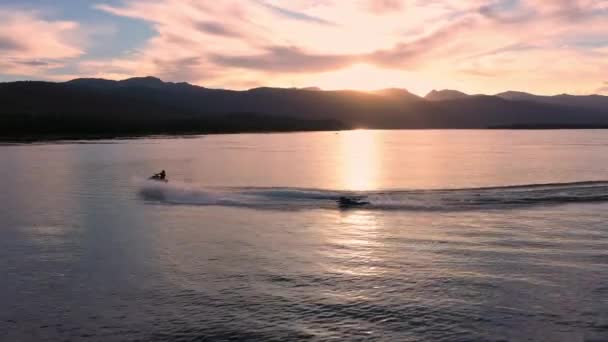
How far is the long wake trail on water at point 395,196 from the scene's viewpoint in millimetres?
40688

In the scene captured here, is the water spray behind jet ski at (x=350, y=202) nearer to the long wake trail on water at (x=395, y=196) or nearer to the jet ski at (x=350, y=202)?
the jet ski at (x=350, y=202)

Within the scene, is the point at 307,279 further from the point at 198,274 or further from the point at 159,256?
the point at 159,256

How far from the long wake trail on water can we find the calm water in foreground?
0.23 metres

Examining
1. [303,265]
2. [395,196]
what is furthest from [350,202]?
[303,265]

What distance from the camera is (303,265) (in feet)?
76.2

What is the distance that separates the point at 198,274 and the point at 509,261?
13.3 metres

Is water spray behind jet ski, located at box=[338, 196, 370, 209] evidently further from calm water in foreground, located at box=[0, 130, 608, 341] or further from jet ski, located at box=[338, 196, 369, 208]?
calm water in foreground, located at box=[0, 130, 608, 341]

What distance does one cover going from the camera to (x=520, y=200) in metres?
42.5

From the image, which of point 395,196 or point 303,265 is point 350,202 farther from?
point 303,265

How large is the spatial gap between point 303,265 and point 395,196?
76.6 feet

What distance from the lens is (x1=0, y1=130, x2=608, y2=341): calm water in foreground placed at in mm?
16688

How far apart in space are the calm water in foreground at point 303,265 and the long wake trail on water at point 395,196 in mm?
232

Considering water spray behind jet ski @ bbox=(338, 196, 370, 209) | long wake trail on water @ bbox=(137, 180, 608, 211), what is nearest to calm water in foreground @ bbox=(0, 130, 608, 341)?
long wake trail on water @ bbox=(137, 180, 608, 211)

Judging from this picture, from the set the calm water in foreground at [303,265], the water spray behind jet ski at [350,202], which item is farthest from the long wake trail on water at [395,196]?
the water spray behind jet ski at [350,202]
